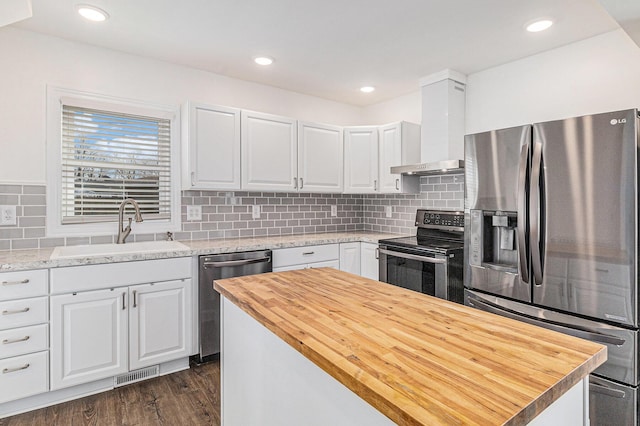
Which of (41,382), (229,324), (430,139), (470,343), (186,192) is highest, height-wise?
(430,139)

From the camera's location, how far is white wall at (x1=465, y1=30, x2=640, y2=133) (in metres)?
2.41

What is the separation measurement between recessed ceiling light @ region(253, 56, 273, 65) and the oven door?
6.13 ft

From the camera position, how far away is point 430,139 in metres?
3.36

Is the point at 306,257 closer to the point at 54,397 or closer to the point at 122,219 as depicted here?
the point at 122,219

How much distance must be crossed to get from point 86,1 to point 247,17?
94 centimetres

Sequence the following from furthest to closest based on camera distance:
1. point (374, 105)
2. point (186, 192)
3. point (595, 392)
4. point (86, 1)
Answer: point (374, 105), point (186, 192), point (86, 1), point (595, 392)

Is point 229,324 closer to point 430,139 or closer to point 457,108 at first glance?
point 430,139

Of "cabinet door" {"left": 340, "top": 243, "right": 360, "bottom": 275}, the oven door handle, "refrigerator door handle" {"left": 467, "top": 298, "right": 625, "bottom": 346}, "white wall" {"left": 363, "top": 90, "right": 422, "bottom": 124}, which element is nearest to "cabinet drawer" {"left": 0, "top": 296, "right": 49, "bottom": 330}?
"cabinet door" {"left": 340, "top": 243, "right": 360, "bottom": 275}

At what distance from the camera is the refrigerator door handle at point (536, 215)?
2.06 m

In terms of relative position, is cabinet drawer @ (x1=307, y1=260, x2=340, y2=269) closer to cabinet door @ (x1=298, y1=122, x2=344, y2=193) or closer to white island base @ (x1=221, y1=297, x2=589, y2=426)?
cabinet door @ (x1=298, y1=122, x2=344, y2=193)

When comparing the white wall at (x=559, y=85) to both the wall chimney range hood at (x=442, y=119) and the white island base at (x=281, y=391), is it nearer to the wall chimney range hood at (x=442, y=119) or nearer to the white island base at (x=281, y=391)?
the wall chimney range hood at (x=442, y=119)

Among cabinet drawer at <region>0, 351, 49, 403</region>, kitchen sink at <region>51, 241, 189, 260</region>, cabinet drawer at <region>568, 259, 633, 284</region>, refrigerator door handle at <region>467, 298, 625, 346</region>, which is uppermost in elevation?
kitchen sink at <region>51, 241, 189, 260</region>

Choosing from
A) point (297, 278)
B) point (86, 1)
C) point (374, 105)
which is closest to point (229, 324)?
point (297, 278)

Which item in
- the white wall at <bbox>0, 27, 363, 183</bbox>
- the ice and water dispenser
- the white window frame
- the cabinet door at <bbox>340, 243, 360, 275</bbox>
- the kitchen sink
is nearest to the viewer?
the ice and water dispenser
